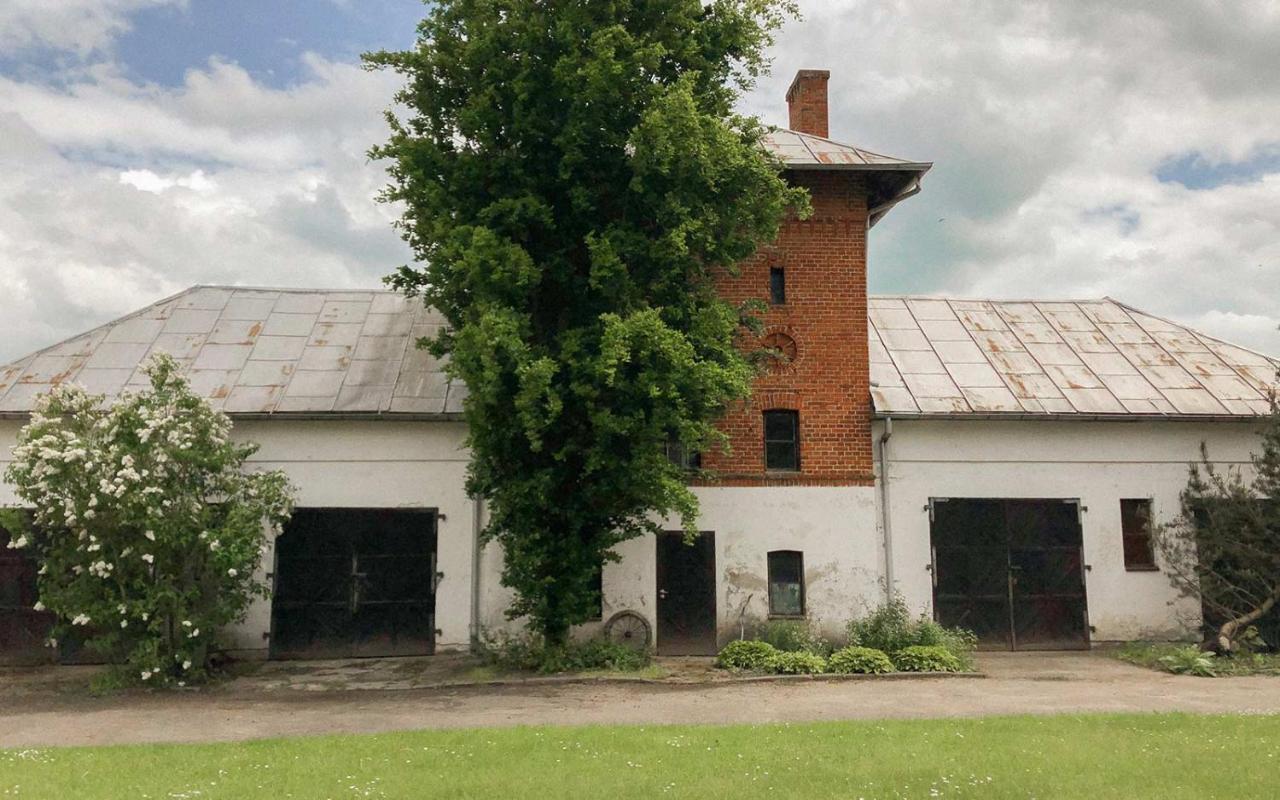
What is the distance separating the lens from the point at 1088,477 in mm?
15664

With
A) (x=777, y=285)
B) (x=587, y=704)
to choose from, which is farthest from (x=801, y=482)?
(x=587, y=704)

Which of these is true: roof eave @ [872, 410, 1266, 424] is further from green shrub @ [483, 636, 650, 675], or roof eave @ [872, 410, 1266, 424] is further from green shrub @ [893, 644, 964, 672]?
green shrub @ [483, 636, 650, 675]

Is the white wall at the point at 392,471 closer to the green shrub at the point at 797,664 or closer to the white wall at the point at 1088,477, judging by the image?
the green shrub at the point at 797,664

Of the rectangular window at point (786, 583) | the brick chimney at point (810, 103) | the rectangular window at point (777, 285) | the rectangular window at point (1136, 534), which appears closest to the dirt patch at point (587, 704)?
the rectangular window at point (786, 583)

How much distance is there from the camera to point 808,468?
49.8 ft

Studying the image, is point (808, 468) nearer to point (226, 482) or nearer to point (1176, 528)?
point (1176, 528)

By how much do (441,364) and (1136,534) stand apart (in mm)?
12518

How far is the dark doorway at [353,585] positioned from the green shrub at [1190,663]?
1120cm

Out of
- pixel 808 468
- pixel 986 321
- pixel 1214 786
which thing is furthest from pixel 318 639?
pixel 986 321

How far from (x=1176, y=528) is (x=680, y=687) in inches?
369

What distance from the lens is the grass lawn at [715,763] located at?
277 inches

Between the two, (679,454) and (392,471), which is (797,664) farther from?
(392,471)

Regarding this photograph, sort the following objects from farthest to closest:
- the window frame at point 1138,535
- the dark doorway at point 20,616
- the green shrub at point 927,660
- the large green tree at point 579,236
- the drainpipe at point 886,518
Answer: the window frame at point 1138,535
the drainpipe at point 886,518
the dark doorway at point 20,616
the green shrub at point 927,660
the large green tree at point 579,236

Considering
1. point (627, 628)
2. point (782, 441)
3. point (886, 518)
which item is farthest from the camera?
point (782, 441)
